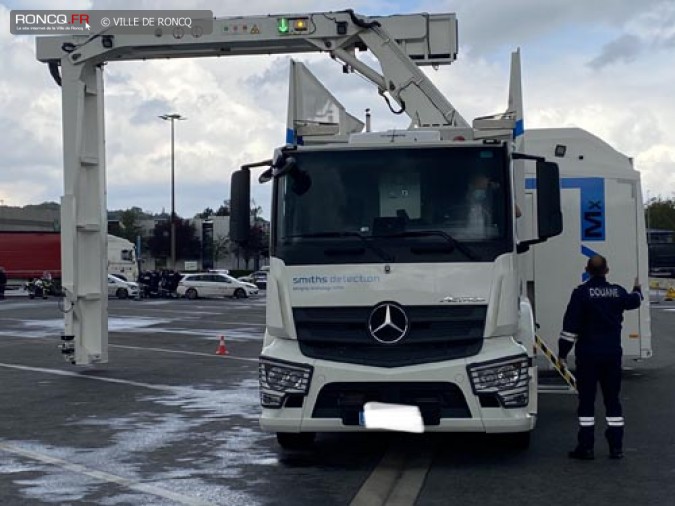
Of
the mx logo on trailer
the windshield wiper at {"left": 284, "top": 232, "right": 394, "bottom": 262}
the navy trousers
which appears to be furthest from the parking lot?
the mx logo on trailer

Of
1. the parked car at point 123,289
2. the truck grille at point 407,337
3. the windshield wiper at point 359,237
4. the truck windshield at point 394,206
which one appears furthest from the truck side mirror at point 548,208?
the parked car at point 123,289

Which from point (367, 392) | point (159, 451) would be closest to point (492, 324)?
point (367, 392)

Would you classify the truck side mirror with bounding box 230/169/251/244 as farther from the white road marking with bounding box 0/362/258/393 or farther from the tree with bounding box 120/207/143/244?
the tree with bounding box 120/207/143/244

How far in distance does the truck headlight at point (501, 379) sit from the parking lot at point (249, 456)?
27.1 inches

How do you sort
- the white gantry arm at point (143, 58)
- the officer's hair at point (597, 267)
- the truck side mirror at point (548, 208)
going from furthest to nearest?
the white gantry arm at point (143, 58), the officer's hair at point (597, 267), the truck side mirror at point (548, 208)

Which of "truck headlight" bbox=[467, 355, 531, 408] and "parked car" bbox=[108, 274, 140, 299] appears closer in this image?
"truck headlight" bbox=[467, 355, 531, 408]

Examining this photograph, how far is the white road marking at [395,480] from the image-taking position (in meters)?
7.68

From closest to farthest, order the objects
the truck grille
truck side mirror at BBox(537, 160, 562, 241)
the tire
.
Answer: the truck grille
truck side mirror at BBox(537, 160, 562, 241)
the tire

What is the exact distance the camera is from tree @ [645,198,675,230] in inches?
4264

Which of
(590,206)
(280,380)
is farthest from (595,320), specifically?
(590,206)

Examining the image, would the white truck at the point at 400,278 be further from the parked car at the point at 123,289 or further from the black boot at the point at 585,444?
the parked car at the point at 123,289

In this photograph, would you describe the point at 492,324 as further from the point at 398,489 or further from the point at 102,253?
the point at 102,253

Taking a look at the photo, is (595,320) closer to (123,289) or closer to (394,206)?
(394,206)

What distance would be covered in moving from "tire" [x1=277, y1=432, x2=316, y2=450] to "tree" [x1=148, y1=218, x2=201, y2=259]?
95.3m
